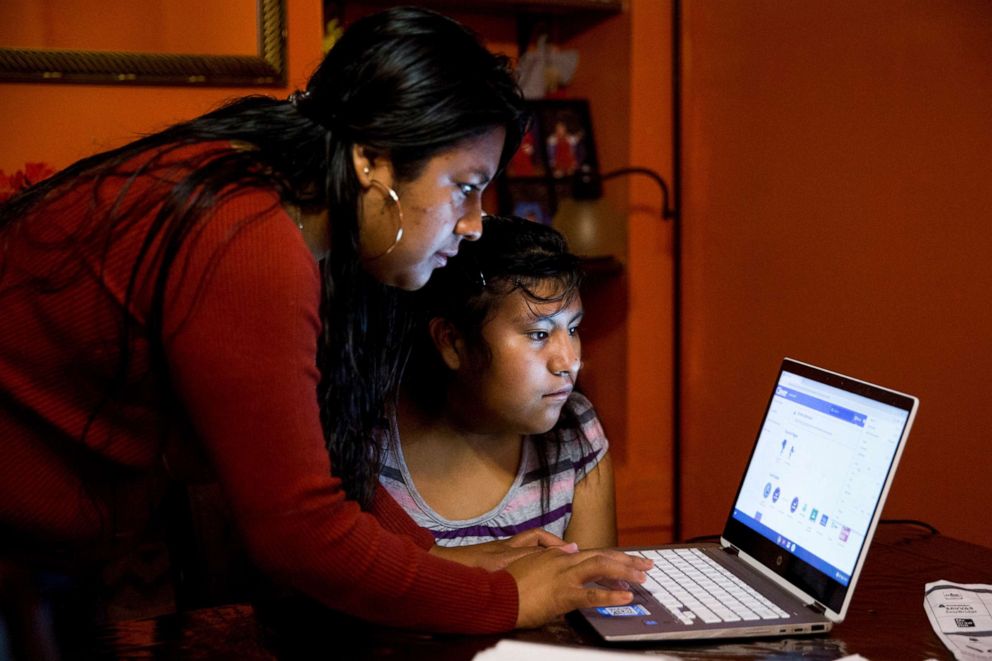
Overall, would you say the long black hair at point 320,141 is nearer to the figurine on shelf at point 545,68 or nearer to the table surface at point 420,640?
the table surface at point 420,640

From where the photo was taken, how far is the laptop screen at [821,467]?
1087mm

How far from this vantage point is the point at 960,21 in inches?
76.4

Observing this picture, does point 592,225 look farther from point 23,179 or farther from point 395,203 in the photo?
point 395,203

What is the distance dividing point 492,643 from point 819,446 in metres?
0.46

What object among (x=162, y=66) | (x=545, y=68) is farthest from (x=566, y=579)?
(x=545, y=68)

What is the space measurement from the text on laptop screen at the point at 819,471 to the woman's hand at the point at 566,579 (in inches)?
7.9

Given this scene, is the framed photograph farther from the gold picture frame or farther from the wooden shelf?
the gold picture frame

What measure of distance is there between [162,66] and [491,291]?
1.13 m

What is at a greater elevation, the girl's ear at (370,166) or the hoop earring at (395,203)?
the girl's ear at (370,166)

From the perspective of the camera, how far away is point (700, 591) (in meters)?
1.18

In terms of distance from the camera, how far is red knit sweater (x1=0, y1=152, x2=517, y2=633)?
887mm

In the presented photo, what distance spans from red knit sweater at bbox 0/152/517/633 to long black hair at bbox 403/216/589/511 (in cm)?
56

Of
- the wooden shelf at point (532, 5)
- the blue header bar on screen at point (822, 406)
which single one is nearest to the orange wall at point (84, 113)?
the wooden shelf at point (532, 5)

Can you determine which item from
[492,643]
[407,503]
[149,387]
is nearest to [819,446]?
[492,643]
